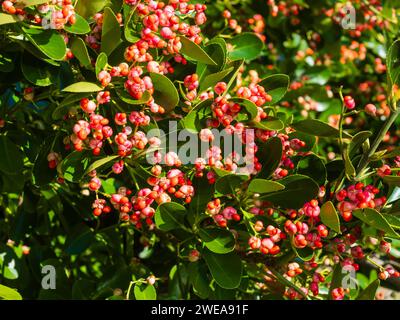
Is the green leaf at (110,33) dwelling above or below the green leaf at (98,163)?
above

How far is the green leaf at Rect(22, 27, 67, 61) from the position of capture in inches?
55.7

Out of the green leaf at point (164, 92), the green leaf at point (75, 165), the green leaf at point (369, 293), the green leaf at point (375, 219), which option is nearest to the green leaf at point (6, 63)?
the green leaf at point (75, 165)

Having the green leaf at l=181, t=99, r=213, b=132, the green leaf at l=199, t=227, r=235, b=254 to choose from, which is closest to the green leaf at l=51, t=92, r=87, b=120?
the green leaf at l=181, t=99, r=213, b=132

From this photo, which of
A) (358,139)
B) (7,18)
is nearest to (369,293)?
(358,139)

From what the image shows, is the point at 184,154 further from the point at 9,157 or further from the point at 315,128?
the point at 9,157

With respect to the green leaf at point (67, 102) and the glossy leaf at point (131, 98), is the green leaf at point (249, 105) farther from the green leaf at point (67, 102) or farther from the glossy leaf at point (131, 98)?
the green leaf at point (67, 102)

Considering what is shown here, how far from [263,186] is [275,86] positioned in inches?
12.9

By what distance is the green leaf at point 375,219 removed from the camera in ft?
4.65

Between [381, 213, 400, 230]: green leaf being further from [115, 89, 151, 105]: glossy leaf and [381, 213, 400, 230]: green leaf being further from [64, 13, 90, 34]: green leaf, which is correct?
[64, 13, 90, 34]: green leaf

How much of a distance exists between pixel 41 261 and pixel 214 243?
28.7 inches

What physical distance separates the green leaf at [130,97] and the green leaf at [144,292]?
55 cm

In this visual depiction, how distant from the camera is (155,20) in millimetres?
1468

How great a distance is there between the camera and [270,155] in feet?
5.05

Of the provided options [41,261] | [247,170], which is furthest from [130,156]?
[41,261]
